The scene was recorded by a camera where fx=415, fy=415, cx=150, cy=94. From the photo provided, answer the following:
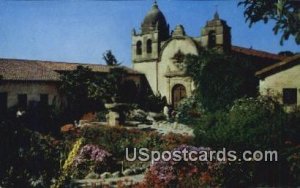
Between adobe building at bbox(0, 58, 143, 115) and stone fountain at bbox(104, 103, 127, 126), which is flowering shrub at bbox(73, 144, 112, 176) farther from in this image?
adobe building at bbox(0, 58, 143, 115)

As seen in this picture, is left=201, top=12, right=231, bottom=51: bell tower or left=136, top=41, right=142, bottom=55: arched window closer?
left=201, top=12, right=231, bottom=51: bell tower

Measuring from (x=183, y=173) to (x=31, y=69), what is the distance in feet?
62.5

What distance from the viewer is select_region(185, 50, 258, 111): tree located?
645 inches

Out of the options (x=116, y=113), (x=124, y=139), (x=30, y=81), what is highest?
(x=30, y=81)

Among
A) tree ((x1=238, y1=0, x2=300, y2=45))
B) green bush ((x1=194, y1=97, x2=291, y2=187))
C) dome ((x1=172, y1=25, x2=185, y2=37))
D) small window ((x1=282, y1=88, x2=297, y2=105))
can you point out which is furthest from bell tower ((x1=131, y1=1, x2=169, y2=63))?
tree ((x1=238, y1=0, x2=300, y2=45))

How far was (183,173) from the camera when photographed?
748 centimetres

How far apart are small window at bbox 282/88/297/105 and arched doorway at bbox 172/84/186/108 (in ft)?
31.4

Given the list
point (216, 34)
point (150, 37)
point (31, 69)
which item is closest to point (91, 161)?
point (31, 69)

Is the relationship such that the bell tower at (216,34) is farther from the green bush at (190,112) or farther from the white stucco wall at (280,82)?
the white stucco wall at (280,82)

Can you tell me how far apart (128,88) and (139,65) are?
2994 mm

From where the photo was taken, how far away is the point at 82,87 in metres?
23.7

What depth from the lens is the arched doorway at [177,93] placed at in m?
26.3

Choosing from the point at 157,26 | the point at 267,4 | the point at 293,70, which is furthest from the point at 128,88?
the point at 267,4

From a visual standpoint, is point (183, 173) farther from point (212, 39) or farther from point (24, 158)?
point (212, 39)
